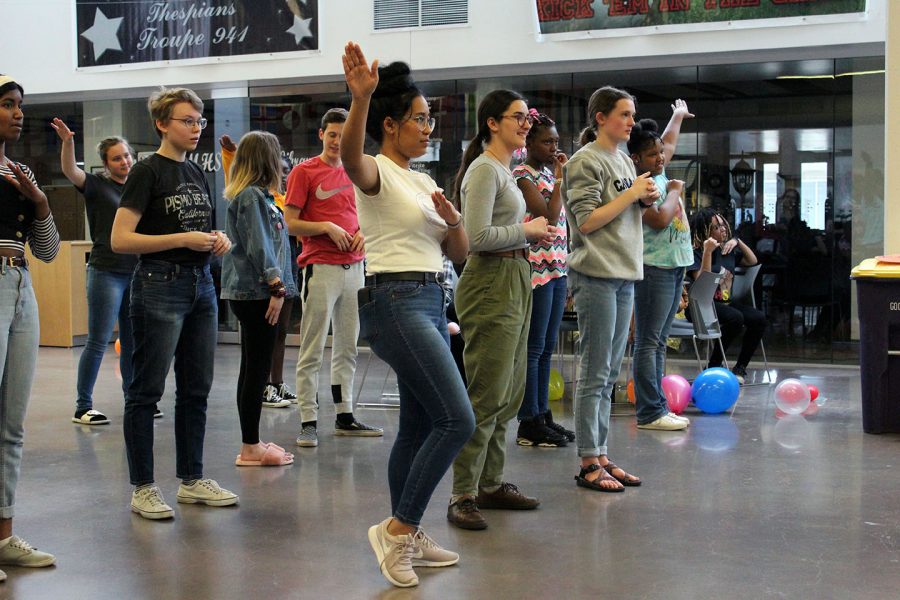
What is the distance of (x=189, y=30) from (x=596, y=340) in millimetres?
8475

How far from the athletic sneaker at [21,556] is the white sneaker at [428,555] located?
1.37 m

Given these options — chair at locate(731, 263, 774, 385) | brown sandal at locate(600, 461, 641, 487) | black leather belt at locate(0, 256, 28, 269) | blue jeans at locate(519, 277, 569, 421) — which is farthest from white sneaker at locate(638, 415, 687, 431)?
black leather belt at locate(0, 256, 28, 269)

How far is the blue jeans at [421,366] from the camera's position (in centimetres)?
358

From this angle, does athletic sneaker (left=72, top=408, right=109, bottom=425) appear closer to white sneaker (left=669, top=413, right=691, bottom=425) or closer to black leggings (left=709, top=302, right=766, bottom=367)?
white sneaker (left=669, top=413, right=691, bottom=425)

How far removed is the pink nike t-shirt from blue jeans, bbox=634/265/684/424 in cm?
176

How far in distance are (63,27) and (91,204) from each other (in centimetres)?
654

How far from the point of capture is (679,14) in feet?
32.6

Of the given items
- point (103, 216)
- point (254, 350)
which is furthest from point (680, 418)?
point (103, 216)

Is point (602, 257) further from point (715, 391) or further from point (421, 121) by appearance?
point (715, 391)

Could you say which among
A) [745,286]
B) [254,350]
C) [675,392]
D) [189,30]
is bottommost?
[675,392]

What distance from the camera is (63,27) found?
12.6 metres

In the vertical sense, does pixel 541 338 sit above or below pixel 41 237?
below

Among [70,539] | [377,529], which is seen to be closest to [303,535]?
[377,529]

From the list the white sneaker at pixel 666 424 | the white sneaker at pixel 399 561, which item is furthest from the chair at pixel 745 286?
the white sneaker at pixel 399 561
